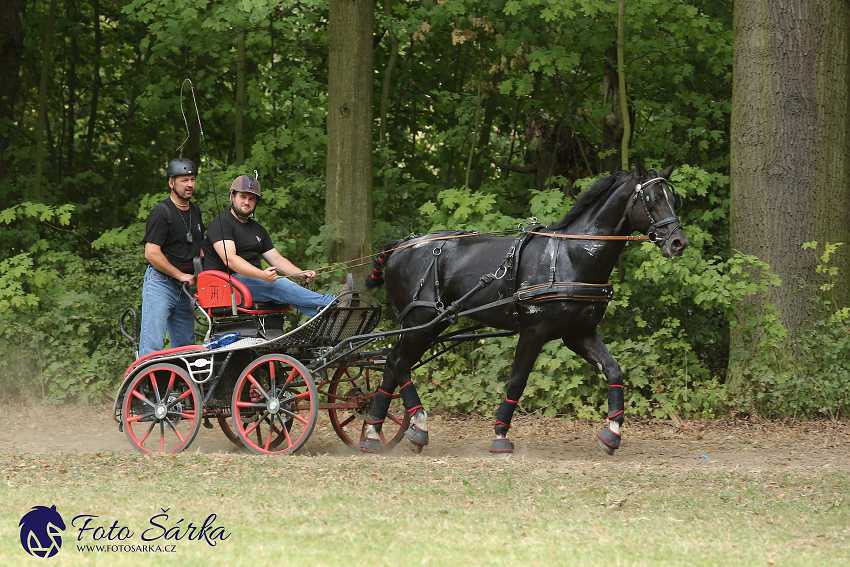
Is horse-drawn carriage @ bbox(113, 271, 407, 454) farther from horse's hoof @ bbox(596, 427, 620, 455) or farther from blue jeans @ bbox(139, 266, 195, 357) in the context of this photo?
horse's hoof @ bbox(596, 427, 620, 455)

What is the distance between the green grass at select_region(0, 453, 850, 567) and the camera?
4184mm

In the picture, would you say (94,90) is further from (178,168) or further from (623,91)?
(623,91)

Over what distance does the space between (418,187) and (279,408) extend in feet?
18.5

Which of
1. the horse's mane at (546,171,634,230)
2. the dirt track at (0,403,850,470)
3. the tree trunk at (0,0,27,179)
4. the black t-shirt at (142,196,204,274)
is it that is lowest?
the dirt track at (0,403,850,470)

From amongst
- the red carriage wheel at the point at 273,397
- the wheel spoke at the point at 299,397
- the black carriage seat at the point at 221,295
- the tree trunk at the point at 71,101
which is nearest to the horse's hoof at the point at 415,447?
the red carriage wheel at the point at 273,397

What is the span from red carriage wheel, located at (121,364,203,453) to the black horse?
1378 millimetres

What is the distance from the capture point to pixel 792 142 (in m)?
9.01

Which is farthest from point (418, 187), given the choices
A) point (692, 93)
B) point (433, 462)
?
point (433, 462)

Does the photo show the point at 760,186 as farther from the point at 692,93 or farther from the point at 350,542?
the point at 350,542

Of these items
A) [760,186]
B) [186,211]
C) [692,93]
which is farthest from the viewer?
[692,93]

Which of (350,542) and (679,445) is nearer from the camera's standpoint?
(350,542)

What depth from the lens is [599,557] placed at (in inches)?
163

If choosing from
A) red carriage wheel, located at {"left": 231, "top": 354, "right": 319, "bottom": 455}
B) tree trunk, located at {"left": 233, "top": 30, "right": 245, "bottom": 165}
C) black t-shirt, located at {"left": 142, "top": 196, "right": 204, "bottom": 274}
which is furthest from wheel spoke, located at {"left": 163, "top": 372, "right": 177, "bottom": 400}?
tree trunk, located at {"left": 233, "top": 30, "right": 245, "bottom": 165}

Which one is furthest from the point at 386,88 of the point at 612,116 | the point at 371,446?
the point at 371,446
